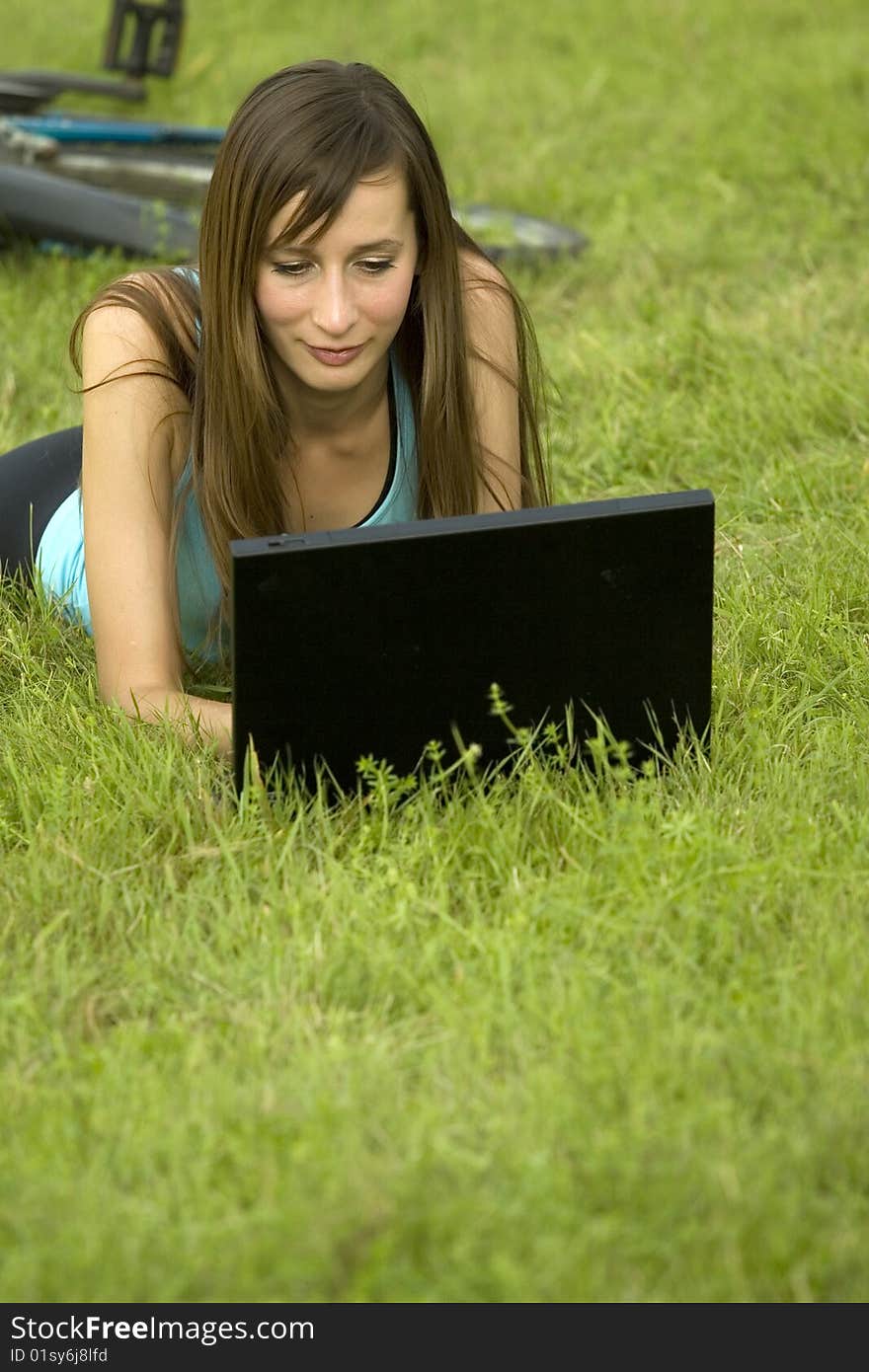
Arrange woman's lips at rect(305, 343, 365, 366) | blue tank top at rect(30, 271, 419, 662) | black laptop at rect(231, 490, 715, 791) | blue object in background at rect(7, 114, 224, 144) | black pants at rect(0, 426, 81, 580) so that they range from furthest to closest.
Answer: blue object in background at rect(7, 114, 224, 144)
black pants at rect(0, 426, 81, 580)
blue tank top at rect(30, 271, 419, 662)
woman's lips at rect(305, 343, 365, 366)
black laptop at rect(231, 490, 715, 791)

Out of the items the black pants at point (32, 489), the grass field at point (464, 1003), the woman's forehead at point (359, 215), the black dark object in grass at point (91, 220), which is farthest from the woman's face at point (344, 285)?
the black dark object in grass at point (91, 220)

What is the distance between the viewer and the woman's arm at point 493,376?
2654 millimetres

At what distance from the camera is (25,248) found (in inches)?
185

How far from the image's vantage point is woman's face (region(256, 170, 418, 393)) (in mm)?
2262

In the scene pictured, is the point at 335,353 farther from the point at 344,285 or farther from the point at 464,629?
the point at 464,629

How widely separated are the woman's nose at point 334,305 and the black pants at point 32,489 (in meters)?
0.91

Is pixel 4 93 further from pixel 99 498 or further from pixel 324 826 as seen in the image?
pixel 324 826

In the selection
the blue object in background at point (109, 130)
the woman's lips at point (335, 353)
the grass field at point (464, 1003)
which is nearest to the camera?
the grass field at point (464, 1003)

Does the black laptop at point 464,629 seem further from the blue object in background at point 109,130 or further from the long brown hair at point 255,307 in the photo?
the blue object in background at point 109,130

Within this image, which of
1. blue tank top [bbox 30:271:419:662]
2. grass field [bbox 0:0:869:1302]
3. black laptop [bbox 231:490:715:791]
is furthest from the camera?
blue tank top [bbox 30:271:419:662]

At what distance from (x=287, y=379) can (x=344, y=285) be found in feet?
0.95

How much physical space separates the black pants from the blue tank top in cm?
6

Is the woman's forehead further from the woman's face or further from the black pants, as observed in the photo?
the black pants

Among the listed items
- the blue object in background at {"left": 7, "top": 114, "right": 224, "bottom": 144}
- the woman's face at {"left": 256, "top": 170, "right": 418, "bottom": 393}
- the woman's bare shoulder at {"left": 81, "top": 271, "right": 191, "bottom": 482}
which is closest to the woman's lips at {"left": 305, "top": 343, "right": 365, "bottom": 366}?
the woman's face at {"left": 256, "top": 170, "right": 418, "bottom": 393}
